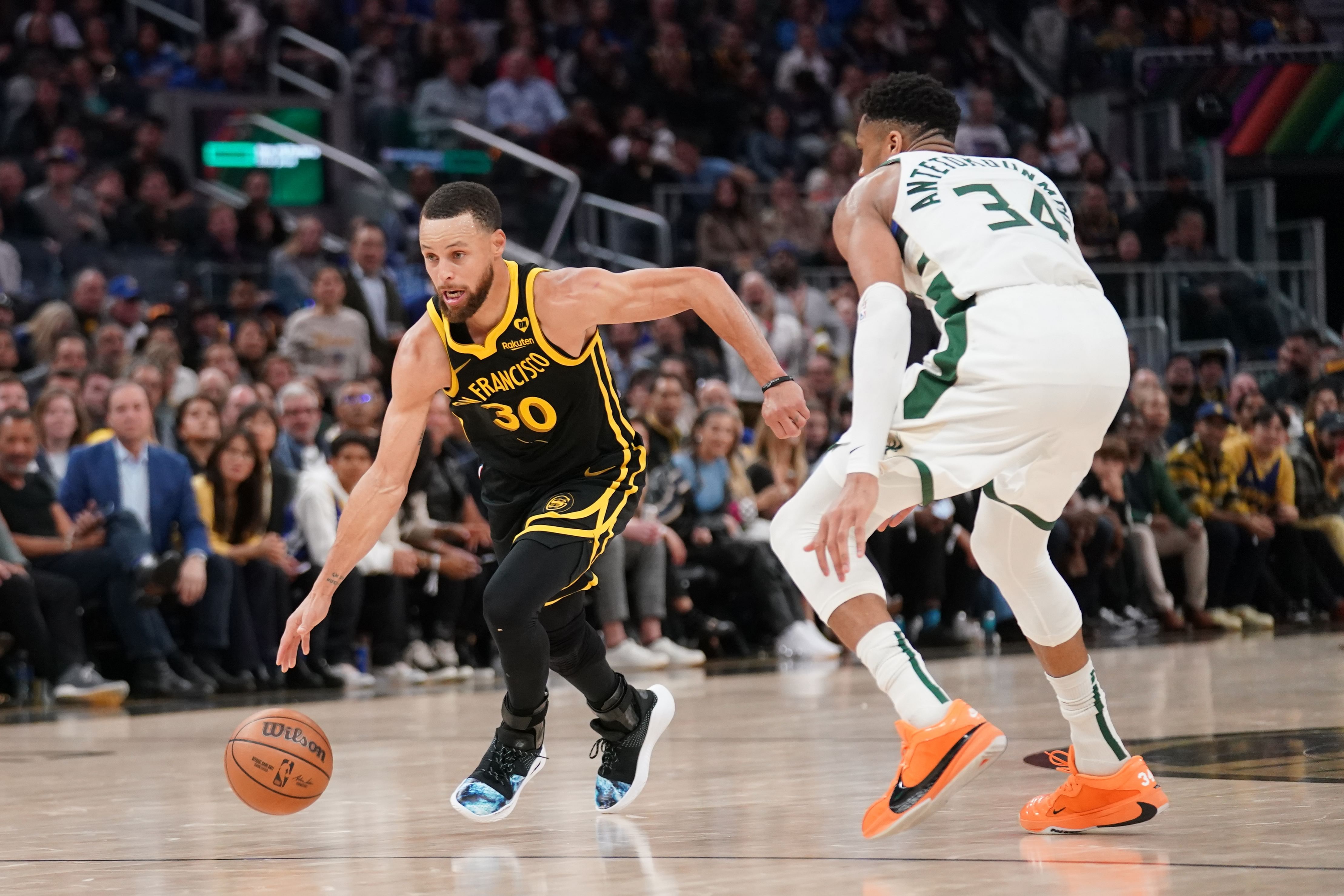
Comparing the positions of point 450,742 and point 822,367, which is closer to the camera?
point 450,742

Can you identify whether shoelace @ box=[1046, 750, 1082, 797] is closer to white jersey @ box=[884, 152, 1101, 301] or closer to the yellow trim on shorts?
white jersey @ box=[884, 152, 1101, 301]

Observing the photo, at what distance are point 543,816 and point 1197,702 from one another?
3.55 m

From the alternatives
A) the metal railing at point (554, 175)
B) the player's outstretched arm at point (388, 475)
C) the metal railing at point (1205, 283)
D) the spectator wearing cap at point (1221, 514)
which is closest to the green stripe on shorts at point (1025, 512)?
the player's outstretched arm at point (388, 475)

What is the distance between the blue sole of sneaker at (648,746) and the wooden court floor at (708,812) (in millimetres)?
106

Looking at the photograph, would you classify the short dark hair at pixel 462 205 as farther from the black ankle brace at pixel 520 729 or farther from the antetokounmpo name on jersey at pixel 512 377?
the black ankle brace at pixel 520 729

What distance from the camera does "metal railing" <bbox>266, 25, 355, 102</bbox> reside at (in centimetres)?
1722

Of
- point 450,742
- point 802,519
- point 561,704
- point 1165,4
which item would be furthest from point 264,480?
point 1165,4

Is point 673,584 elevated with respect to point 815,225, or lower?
lower

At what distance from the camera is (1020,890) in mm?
3459

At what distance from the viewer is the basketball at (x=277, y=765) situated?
4.84m

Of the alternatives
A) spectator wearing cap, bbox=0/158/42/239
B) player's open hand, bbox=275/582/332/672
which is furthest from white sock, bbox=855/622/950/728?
spectator wearing cap, bbox=0/158/42/239

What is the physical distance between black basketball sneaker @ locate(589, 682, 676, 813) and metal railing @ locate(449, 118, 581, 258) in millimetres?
11095

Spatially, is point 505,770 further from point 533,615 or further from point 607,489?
point 607,489

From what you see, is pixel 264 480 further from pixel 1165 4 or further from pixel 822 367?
pixel 1165 4
